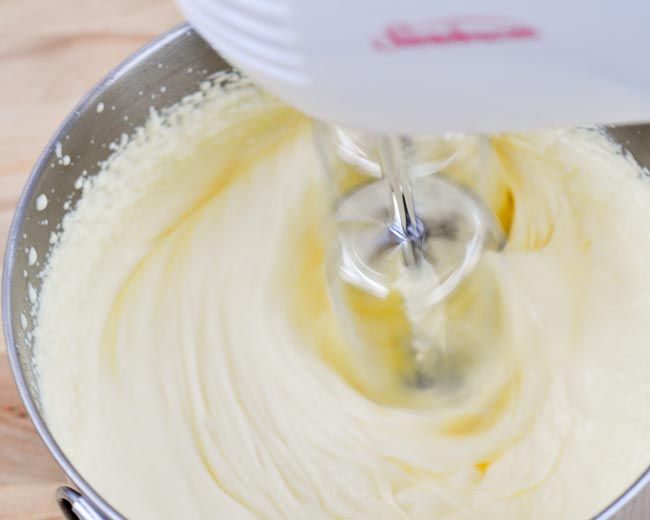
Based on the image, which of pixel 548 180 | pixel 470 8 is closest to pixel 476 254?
pixel 548 180

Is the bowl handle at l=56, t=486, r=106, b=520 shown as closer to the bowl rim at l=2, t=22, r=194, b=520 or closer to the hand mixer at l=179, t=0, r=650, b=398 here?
the bowl rim at l=2, t=22, r=194, b=520

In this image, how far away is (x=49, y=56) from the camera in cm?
89

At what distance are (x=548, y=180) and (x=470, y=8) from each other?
0.53 metres

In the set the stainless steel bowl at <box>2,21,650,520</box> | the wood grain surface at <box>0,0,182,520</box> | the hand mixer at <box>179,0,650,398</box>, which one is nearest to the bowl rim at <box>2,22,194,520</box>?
the stainless steel bowl at <box>2,21,650,520</box>

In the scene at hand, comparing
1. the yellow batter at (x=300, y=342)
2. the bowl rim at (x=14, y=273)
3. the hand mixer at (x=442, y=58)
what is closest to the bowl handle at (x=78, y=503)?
the bowl rim at (x=14, y=273)

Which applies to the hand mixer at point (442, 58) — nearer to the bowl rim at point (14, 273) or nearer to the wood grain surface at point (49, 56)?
the bowl rim at point (14, 273)

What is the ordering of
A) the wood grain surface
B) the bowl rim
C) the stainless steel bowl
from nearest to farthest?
the bowl rim, the stainless steel bowl, the wood grain surface

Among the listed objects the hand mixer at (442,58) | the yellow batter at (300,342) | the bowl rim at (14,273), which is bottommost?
the yellow batter at (300,342)

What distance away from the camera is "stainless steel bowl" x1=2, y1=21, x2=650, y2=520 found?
659 millimetres

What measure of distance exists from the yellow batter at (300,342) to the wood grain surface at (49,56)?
10 cm

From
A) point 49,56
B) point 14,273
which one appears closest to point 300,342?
point 14,273

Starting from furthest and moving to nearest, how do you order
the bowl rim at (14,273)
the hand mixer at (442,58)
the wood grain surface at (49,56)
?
the wood grain surface at (49,56) → the bowl rim at (14,273) → the hand mixer at (442,58)

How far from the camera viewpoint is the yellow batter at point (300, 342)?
670 millimetres

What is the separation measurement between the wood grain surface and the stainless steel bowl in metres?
0.10
